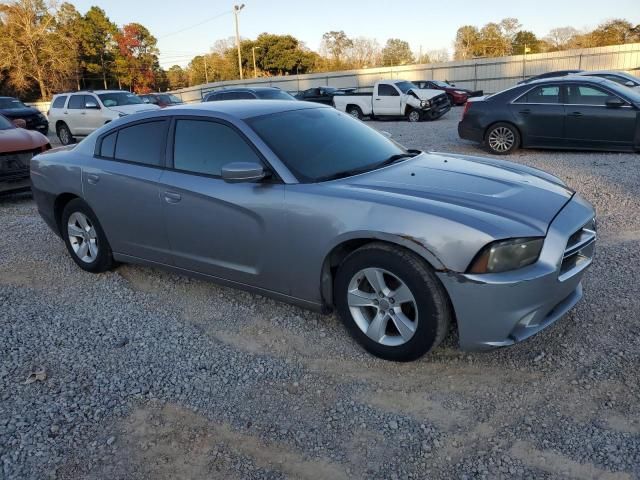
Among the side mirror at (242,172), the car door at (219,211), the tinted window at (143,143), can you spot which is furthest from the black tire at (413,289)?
the tinted window at (143,143)

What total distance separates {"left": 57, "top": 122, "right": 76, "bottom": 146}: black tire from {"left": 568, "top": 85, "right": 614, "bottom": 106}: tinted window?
14.6m

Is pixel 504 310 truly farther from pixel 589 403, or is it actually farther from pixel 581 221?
pixel 581 221

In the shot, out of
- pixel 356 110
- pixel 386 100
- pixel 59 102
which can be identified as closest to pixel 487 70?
pixel 356 110

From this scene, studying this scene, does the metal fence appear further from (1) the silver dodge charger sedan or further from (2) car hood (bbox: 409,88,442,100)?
(1) the silver dodge charger sedan

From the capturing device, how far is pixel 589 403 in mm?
2879

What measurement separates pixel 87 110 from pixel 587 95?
13.7 m

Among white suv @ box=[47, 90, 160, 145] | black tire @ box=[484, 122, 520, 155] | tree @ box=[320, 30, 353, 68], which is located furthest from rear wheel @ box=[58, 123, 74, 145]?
tree @ box=[320, 30, 353, 68]

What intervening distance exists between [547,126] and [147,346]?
9145mm

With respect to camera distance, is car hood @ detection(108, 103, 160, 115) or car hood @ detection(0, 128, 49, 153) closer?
car hood @ detection(0, 128, 49, 153)

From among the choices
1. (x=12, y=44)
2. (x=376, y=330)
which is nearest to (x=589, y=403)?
(x=376, y=330)

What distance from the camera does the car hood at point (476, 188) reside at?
10.2 feet

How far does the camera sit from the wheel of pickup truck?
20.8 metres

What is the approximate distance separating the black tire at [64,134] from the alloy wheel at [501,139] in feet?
43.3

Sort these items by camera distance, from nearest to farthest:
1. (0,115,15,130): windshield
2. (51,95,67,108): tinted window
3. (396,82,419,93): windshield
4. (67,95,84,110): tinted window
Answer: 1. (0,115,15,130): windshield
2. (67,95,84,110): tinted window
3. (51,95,67,108): tinted window
4. (396,82,419,93): windshield
